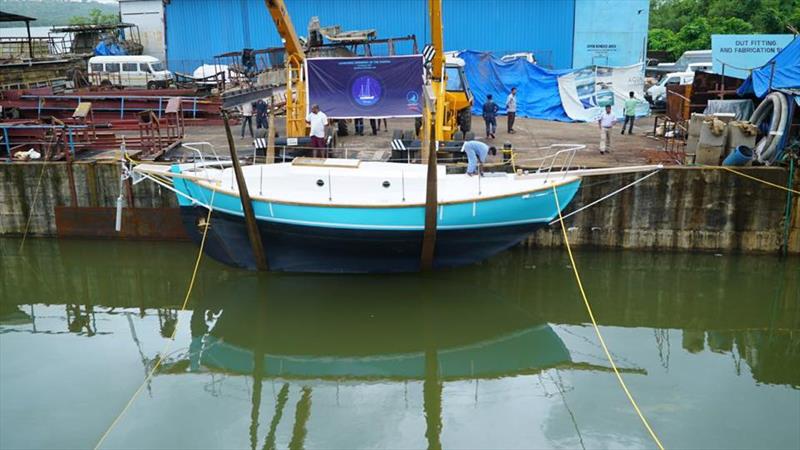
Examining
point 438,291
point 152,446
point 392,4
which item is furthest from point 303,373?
point 392,4

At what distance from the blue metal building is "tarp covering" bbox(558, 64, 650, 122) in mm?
3727

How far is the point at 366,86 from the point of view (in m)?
14.8

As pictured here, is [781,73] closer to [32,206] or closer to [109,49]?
[32,206]

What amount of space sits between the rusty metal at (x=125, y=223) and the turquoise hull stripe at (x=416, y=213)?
3.54m

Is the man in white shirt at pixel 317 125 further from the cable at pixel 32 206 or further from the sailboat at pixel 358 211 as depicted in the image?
the cable at pixel 32 206

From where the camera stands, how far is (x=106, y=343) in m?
10.6

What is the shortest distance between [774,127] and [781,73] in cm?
208

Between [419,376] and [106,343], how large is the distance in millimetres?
5053

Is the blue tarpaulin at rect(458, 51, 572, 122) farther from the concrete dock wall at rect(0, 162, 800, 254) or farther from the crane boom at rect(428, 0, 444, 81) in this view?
the concrete dock wall at rect(0, 162, 800, 254)

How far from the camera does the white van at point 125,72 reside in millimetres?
25219

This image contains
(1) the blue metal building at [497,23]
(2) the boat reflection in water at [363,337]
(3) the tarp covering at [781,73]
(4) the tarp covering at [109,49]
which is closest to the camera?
(2) the boat reflection in water at [363,337]

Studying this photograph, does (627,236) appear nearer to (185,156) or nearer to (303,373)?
(303,373)

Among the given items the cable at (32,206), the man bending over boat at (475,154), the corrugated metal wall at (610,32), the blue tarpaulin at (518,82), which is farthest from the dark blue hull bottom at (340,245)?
the corrugated metal wall at (610,32)

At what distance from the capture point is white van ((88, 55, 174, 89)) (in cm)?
2522
